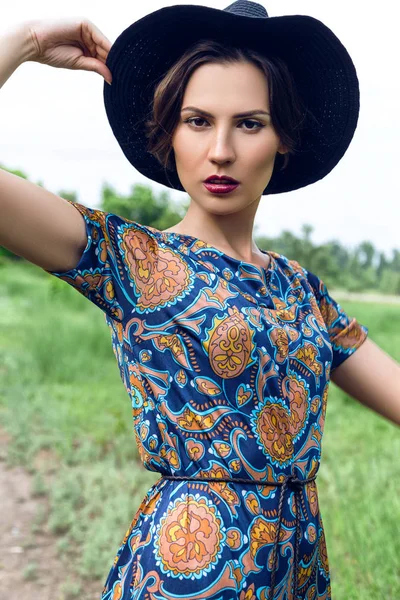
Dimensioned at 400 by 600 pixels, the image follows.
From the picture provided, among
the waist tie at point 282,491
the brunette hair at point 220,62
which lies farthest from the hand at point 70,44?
the waist tie at point 282,491

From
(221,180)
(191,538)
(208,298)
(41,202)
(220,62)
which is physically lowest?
(191,538)

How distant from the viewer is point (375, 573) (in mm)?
2953

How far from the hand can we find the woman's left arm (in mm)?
892

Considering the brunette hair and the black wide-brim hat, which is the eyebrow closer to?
the brunette hair

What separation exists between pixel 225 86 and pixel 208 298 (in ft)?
1.44

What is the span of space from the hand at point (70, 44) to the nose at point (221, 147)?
297 mm

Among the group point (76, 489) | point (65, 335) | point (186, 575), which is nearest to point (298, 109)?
point (186, 575)

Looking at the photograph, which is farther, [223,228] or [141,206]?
[141,206]

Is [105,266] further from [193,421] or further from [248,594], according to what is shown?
[248,594]

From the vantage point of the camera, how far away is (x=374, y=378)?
1902 millimetres

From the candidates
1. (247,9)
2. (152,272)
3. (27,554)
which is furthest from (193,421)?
(27,554)

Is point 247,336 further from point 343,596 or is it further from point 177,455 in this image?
point 343,596

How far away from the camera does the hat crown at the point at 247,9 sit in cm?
166

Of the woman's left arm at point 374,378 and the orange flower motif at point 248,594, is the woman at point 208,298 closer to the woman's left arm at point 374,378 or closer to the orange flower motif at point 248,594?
the orange flower motif at point 248,594
